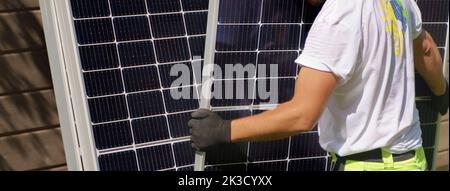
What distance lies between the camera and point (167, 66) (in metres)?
2.96

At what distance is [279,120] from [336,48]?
0.38 m

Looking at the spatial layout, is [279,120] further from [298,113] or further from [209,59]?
[209,59]

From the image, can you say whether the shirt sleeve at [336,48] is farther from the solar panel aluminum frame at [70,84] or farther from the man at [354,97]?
the solar panel aluminum frame at [70,84]

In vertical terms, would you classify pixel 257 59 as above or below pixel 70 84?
above

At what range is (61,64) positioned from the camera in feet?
9.34

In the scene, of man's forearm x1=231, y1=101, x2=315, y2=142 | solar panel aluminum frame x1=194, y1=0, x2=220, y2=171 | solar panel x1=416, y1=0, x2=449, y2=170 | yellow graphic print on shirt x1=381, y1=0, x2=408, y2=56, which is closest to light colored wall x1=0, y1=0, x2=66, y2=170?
solar panel aluminum frame x1=194, y1=0, x2=220, y2=171

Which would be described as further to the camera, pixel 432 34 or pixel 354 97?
pixel 432 34

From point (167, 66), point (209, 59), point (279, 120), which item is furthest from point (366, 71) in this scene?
point (167, 66)

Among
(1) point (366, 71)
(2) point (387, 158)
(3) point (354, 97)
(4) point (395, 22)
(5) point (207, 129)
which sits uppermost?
(4) point (395, 22)

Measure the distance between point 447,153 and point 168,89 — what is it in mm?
2930

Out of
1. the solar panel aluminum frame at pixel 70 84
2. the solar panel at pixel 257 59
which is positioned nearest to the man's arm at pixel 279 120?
the solar panel at pixel 257 59

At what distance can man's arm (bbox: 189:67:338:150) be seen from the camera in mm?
2326

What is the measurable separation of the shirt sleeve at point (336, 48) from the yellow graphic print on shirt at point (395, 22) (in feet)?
0.69

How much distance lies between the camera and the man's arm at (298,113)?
232 centimetres
